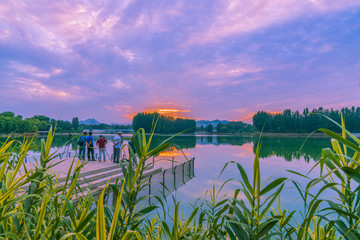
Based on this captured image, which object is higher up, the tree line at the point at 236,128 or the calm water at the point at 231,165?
the tree line at the point at 236,128

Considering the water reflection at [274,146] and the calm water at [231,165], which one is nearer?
the water reflection at [274,146]

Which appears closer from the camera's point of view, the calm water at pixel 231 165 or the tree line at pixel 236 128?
the calm water at pixel 231 165

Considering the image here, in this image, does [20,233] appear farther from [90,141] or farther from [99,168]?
[90,141]

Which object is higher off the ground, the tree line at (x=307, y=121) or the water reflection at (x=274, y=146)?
the tree line at (x=307, y=121)

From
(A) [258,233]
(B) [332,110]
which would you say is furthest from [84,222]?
(B) [332,110]

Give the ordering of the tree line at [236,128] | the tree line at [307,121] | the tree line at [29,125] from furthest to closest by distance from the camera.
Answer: the tree line at [236,128] < the tree line at [307,121] < the tree line at [29,125]

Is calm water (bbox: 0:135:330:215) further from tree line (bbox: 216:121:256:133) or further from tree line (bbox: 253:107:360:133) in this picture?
tree line (bbox: 216:121:256:133)

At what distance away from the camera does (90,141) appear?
9961 millimetres

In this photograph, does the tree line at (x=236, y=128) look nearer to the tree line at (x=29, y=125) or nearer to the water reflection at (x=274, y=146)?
the water reflection at (x=274, y=146)

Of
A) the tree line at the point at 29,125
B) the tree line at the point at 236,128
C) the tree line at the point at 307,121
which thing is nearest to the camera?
the tree line at the point at 29,125

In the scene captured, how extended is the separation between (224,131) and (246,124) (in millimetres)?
21108

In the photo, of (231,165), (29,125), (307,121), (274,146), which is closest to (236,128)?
(307,121)

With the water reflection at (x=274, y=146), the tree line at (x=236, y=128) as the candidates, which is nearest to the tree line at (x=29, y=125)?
the water reflection at (x=274, y=146)

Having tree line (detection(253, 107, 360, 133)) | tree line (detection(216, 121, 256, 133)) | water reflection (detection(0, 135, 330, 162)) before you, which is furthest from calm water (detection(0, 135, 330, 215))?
tree line (detection(216, 121, 256, 133))
